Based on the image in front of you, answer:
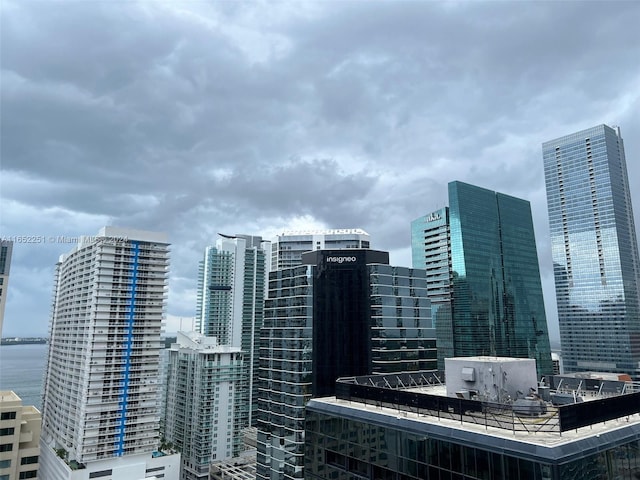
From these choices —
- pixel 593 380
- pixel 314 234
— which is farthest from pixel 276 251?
pixel 593 380

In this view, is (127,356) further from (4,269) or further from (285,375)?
(4,269)

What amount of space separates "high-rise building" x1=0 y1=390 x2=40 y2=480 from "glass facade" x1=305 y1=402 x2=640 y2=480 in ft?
285

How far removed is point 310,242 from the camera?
618 feet

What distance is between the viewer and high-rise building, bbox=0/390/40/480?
98562 mm

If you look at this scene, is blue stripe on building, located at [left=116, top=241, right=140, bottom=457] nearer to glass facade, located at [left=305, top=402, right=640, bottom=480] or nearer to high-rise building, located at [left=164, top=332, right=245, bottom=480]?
high-rise building, located at [left=164, top=332, right=245, bottom=480]

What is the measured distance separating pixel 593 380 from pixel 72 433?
130754 mm

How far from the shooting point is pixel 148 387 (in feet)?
426

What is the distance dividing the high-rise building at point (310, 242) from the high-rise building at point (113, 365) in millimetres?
59777

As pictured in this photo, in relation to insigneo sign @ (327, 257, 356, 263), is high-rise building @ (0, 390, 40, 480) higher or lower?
lower

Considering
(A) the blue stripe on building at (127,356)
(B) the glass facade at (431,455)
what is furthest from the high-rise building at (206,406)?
(B) the glass facade at (431,455)

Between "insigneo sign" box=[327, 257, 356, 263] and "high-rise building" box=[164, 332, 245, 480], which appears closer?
"insigneo sign" box=[327, 257, 356, 263]

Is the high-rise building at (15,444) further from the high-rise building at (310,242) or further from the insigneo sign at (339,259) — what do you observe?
the high-rise building at (310,242)

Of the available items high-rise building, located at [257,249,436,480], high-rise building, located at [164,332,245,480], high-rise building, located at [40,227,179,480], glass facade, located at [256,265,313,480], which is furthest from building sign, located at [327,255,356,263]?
high-rise building, located at [164,332,245,480]

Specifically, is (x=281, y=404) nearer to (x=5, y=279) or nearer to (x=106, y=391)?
(x=106, y=391)
